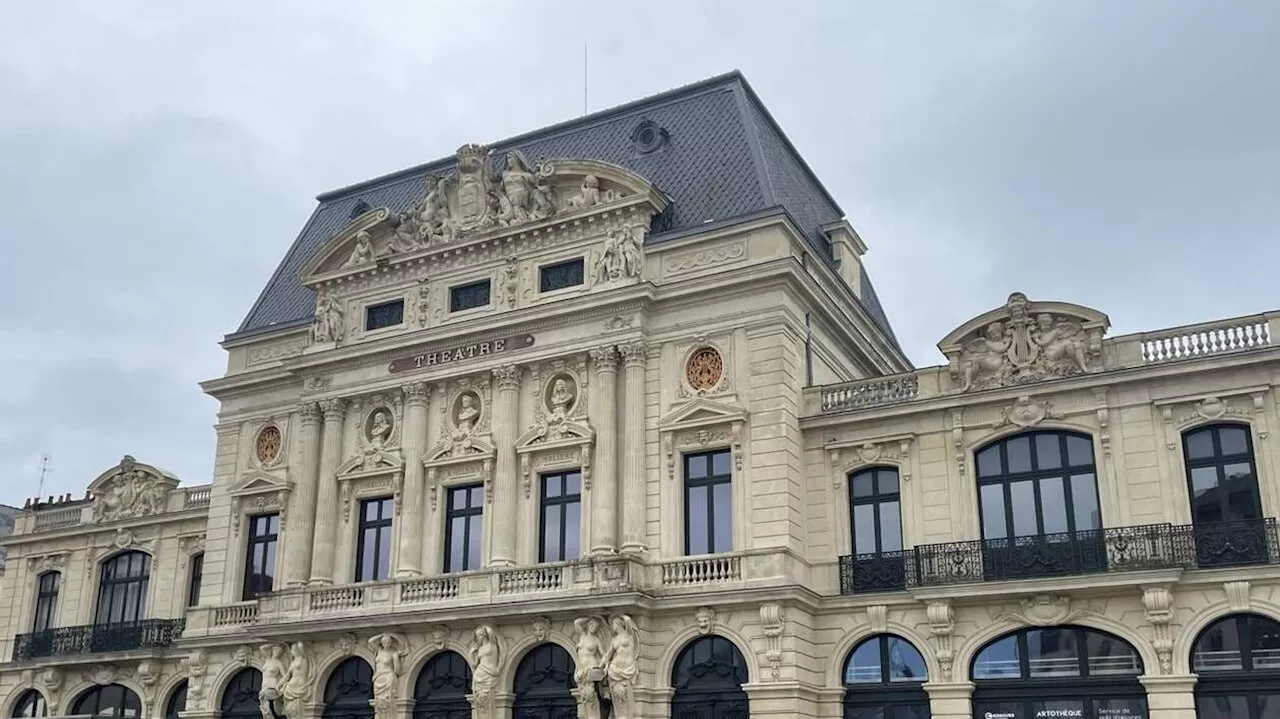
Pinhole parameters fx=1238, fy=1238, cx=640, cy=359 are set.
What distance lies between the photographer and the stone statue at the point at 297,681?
3133cm

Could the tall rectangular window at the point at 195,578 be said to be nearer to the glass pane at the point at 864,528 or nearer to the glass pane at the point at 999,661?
the glass pane at the point at 864,528

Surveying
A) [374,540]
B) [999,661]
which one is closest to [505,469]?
[374,540]

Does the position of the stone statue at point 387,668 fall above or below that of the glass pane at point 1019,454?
below

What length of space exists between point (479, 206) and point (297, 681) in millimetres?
13231

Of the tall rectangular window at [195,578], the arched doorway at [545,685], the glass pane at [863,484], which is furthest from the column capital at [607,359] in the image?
the tall rectangular window at [195,578]

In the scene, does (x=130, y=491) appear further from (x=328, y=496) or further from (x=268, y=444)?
(x=328, y=496)

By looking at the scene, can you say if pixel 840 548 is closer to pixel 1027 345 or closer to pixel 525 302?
pixel 1027 345

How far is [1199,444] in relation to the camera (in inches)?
1009

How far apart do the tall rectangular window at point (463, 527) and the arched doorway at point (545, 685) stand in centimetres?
325

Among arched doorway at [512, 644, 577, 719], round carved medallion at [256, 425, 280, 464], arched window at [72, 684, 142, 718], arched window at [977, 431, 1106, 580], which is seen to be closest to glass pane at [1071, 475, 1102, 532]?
arched window at [977, 431, 1106, 580]

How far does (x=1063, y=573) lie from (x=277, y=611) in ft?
64.3

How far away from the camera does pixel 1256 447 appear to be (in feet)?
81.7

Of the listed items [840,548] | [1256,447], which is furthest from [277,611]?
[1256,447]

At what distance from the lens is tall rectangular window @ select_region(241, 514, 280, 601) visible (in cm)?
3484
